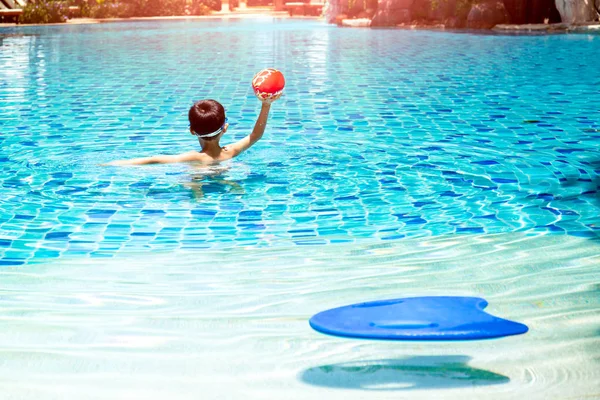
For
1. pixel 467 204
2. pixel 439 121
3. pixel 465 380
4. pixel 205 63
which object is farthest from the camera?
pixel 205 63

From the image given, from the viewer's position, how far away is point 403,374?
3.17 metres

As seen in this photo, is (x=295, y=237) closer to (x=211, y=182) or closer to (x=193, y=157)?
Answer: (x=211, y=182)

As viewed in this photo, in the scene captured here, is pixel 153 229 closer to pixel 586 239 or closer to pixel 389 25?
pixel 586 239

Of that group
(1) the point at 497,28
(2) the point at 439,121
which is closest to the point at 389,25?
(1) the point at 497,28

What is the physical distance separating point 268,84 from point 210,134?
0.60 metres

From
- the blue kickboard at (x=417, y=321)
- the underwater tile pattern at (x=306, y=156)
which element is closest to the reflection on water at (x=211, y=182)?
the underwater tile pattern at (x=306, y=156)

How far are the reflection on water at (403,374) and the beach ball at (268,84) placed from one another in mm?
3345

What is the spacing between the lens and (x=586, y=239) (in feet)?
16.4

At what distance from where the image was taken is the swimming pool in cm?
328

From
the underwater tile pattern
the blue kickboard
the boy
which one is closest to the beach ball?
the boy

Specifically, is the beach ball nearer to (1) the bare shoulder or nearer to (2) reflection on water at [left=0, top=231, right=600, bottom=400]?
(1) the bare shoulder

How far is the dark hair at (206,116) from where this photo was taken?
6176mm

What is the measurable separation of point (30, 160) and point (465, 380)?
5437mm

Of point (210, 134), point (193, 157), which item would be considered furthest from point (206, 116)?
point (193, 157)
